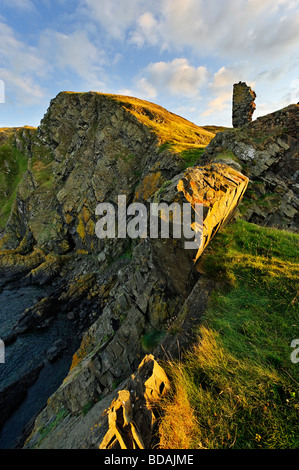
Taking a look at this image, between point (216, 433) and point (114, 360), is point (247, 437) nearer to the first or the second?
point (216, 433)

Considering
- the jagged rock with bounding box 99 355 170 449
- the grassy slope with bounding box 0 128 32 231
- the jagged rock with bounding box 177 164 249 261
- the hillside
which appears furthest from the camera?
the grassy slope with bounding box 0 128 32 231

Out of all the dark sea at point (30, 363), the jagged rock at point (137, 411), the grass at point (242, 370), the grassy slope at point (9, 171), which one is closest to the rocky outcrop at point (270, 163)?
the grass at point (242, 370)

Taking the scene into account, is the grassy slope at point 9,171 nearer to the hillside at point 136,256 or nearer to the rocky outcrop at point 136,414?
the hillside at point 136,256

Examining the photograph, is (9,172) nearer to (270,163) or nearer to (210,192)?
(270,163)

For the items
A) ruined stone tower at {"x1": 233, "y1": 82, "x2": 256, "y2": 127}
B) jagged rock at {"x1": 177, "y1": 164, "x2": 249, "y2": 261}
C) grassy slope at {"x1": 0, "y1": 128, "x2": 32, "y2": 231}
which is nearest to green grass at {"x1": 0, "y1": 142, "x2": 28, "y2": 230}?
grassy slope at {"x1": 0, "y1": 128, "x2": 32, "y2": 231}

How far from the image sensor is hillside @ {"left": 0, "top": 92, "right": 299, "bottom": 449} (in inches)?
246

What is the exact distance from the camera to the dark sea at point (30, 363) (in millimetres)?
14805

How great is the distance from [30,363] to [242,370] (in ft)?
77.5

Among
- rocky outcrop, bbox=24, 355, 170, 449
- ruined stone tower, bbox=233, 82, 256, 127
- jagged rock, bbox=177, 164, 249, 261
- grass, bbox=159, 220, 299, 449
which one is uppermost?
ruined stone tower, bbox=233, 82, 256, 127

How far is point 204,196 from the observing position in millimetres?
7727

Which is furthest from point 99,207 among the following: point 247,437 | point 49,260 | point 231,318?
point 247,437

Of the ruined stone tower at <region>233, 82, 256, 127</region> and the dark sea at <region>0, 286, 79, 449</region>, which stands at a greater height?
the ruined stone tower at <region>233, 82, 256, 127</region>

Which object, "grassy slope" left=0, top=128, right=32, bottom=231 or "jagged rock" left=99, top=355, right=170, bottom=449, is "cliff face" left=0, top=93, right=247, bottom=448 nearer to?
"jagged rock" left=99, top=355, right=170, bottom=449

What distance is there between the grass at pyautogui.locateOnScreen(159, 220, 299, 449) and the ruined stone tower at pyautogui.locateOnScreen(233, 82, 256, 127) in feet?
74.4
